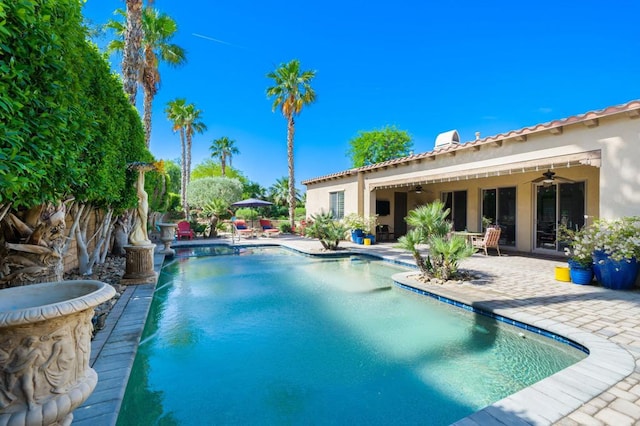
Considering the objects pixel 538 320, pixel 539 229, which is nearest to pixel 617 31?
pixel 539 229

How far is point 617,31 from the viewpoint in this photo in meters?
12.7

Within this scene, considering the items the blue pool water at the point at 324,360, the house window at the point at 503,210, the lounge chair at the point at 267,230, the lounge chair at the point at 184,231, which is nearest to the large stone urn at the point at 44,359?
the blue pool water at the point at 324,360

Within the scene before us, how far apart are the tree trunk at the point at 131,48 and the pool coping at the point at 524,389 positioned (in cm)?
952

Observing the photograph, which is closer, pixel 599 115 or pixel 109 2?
pixel 599 115

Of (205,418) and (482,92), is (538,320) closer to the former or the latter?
(205,418)

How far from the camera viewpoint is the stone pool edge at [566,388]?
8.23ft

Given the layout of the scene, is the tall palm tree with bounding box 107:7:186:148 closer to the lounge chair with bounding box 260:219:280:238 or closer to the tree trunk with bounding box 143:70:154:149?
the tree trunk with bounding box 143:70:154:149

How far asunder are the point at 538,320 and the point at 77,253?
392 inches

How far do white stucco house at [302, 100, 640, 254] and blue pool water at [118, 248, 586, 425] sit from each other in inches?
194

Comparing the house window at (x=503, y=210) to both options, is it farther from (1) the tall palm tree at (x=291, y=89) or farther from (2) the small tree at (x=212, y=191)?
(2) the small tree at (x=212, y=191)

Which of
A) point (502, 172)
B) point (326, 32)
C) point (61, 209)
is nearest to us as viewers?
point (61, 209)

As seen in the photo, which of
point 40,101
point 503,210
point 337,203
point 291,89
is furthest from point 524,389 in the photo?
point 291,89

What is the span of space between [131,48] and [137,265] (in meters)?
8.50

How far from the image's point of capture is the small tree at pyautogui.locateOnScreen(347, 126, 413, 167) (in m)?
36.6
